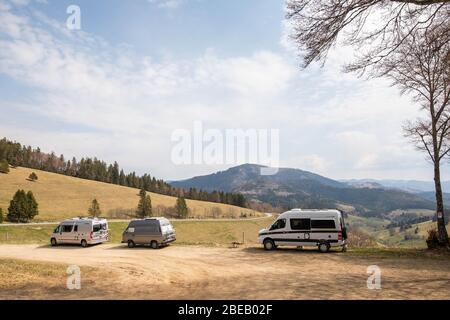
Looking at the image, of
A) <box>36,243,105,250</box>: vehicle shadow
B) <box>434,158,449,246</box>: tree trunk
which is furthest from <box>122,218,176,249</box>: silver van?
<box>434,158,449,246</box>: tree trunk

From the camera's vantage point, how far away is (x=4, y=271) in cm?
1620

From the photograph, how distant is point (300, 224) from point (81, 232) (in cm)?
1799

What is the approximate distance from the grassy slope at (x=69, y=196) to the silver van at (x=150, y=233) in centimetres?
5482

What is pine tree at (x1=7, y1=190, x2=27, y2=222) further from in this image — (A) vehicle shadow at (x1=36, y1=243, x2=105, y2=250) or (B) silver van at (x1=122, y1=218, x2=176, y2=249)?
(B) silver van at (x1=122, y1=218, x2=176, y2=249)

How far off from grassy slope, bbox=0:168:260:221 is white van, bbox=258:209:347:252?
64371 mm

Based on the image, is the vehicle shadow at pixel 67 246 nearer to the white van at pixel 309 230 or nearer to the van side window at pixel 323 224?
the white van at pixel 309 230

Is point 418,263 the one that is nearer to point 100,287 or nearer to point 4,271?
point 100,287

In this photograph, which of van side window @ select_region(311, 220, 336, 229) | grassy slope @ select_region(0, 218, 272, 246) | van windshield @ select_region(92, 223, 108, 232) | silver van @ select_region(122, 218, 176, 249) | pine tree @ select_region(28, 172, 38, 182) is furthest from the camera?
pine tree @ select_region(28, 172, 38, 182)

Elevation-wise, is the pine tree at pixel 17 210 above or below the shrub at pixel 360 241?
above

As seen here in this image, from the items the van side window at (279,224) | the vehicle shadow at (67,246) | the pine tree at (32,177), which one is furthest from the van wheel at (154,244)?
the pine tree at (32,177)

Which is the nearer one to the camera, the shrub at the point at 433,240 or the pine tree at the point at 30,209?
the shrub at the point at 433,240

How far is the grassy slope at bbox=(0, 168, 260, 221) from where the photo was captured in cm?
8700

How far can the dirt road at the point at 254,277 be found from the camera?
490 inches

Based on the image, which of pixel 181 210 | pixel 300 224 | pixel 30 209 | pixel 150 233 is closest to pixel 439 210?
pixel 300 224
